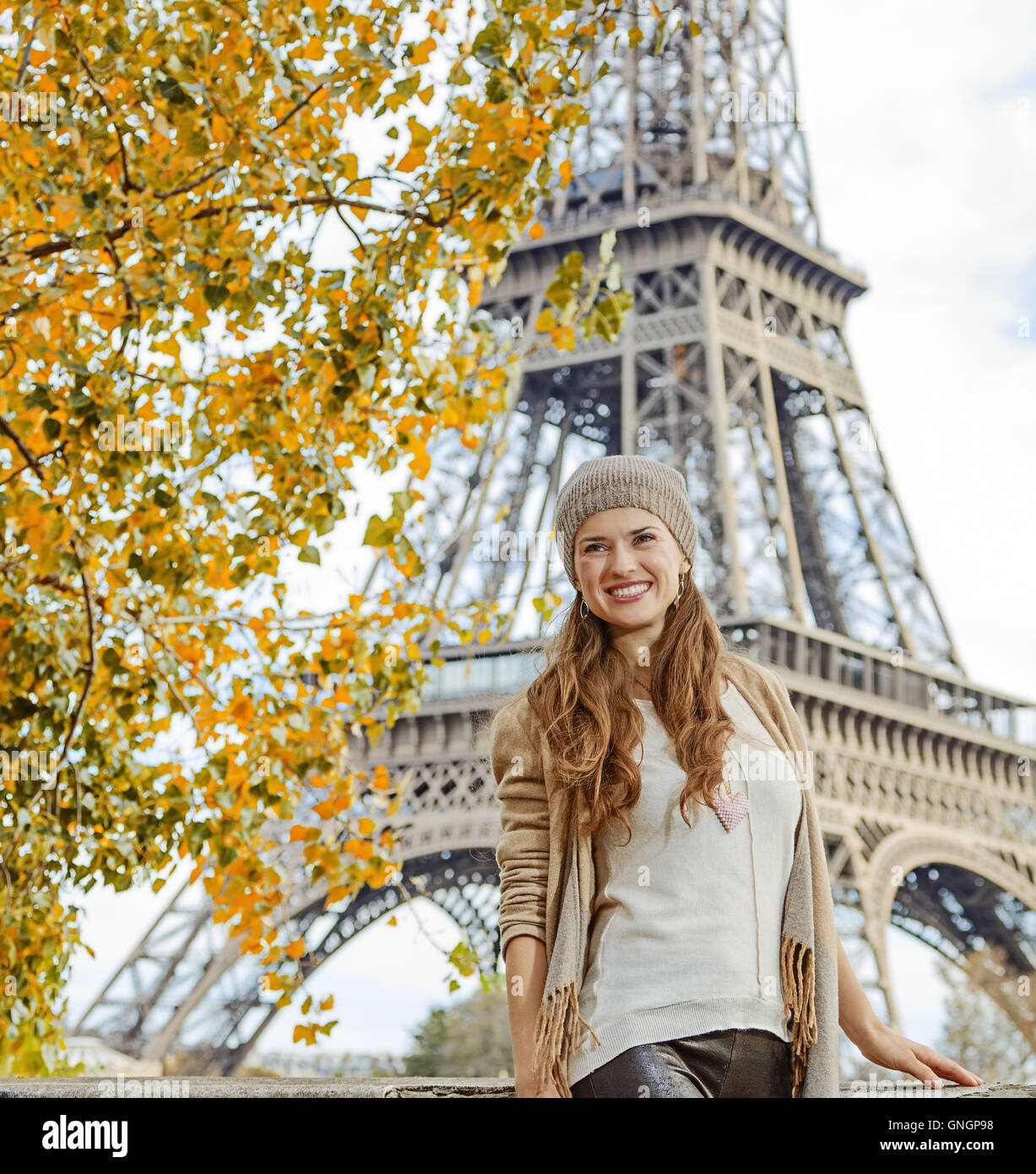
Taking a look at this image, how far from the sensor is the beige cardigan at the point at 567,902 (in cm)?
272

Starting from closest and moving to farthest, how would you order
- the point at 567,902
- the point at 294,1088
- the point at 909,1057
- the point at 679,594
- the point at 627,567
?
1. the point at 567,902
2. the point at 909,1057
3. the point at 627,567
4. the point at 679,594
5. the point at 294,1088

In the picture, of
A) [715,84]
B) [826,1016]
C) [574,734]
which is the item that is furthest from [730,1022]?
[715,84]

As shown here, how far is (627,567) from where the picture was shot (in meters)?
3.07

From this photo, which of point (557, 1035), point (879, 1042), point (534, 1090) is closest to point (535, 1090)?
point (534, 1090)

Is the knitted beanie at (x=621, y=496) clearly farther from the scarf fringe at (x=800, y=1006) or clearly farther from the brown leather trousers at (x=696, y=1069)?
the brown leather trousers at (x=696, y=1069)

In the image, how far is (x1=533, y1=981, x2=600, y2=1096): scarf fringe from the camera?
8.77ft

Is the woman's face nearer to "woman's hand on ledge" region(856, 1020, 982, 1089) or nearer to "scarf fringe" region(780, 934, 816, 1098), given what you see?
"scarf fringe" region(780, 934, 816, 1098)

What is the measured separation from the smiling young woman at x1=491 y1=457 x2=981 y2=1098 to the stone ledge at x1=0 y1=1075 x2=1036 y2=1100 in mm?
138

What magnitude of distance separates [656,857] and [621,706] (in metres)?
0.34

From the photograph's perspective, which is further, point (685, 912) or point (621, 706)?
point (621, 706)

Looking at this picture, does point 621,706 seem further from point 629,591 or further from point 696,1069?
point 696,1069

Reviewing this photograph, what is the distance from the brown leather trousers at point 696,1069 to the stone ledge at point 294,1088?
0.23 metres

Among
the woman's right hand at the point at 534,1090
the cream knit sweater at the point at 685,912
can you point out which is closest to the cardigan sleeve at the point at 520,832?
the cream knit sweater at the point at 685,912

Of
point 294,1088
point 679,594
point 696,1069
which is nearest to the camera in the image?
point 696,1069
